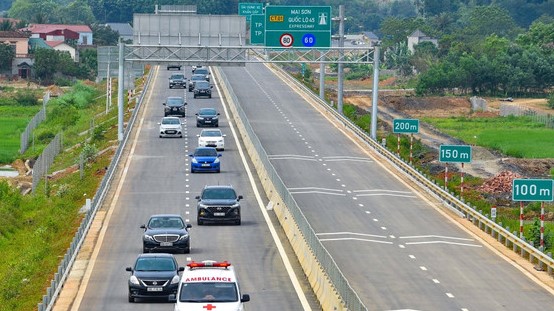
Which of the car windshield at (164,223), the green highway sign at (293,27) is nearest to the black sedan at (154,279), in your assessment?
the car windshield at (164,223)

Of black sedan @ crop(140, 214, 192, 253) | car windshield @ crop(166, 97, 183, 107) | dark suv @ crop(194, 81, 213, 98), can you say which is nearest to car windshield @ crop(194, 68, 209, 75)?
dark suv @ crop(194, 81, 213, 98)

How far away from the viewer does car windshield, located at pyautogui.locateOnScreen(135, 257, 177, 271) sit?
3922 cm

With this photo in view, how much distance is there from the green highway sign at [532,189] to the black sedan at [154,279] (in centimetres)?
1558

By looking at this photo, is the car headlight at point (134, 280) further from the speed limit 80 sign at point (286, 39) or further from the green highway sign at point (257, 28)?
the green highway sign at point (257, 28)

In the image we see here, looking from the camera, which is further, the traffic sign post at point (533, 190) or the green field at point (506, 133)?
the green field at point (506, 133)

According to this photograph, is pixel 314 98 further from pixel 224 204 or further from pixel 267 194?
pixel 224 204

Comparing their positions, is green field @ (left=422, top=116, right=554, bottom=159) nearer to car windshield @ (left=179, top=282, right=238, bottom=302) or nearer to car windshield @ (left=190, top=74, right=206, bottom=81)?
car windshield @ (left=190, top=74, right=206, bottom=81)

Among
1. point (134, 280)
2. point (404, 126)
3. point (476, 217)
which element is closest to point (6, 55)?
point (404, 126)

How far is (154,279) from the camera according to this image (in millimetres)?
38750

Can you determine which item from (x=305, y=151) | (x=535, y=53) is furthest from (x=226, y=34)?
(x=535, y=53)

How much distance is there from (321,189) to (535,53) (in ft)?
385

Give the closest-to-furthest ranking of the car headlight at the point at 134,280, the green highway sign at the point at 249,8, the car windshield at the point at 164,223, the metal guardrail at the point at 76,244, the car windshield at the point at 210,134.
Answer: the metal guardrail at the point at 76,244 < the car headlight at the point at 134,280 < the car windshield at the point at 164,223 < the car windshield at the point at 210,134 < the green highway sign at the point at 249,8

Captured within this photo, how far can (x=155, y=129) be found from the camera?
95875 mm

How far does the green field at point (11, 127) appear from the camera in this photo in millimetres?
106375
